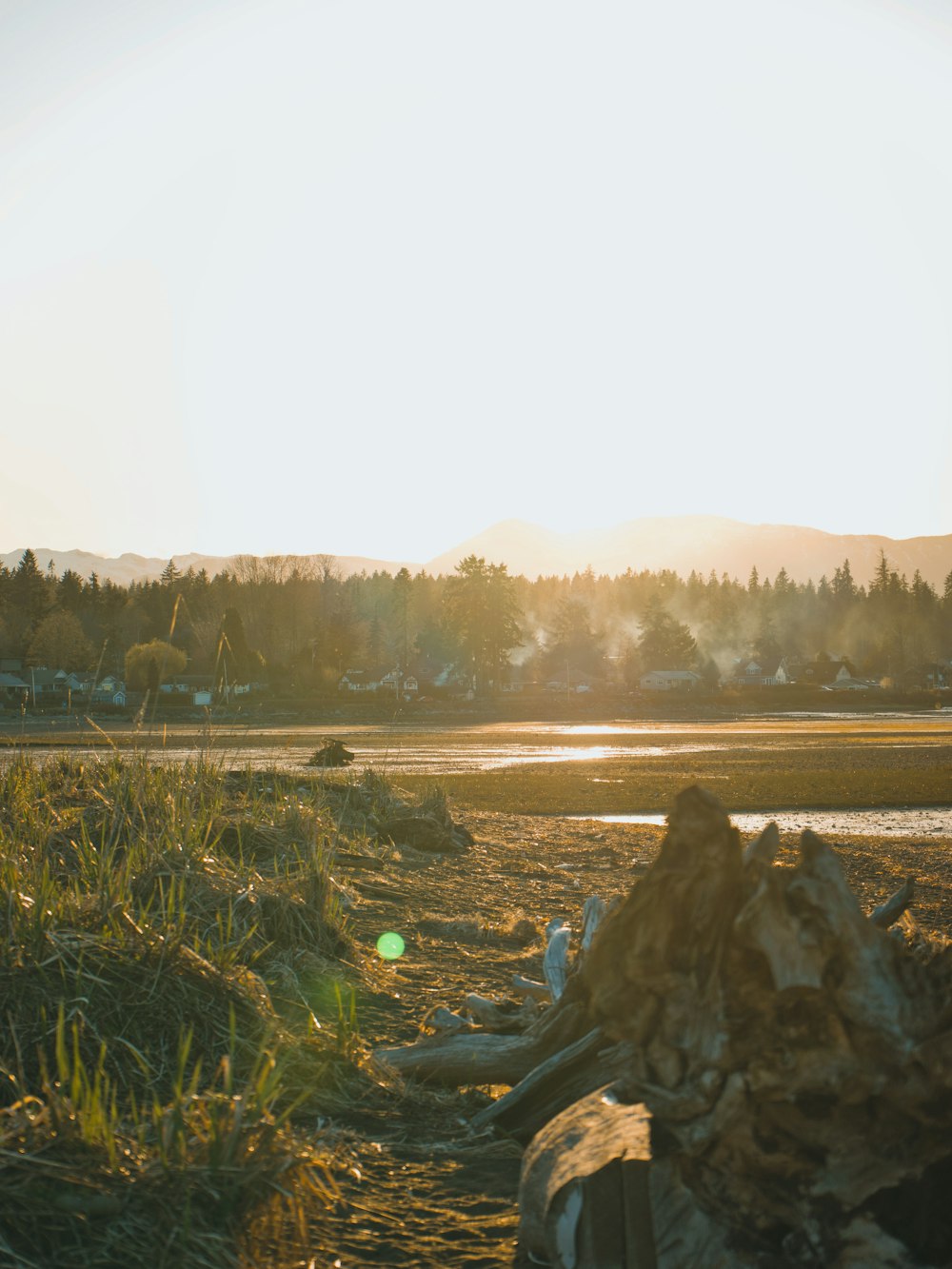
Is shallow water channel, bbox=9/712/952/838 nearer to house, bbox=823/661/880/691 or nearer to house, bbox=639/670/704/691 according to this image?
house, bbox=639/670/704/691

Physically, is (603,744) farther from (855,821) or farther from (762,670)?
(762,670)

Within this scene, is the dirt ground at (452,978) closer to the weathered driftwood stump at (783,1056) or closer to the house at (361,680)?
the weathered driftwood stump at (783,1056)

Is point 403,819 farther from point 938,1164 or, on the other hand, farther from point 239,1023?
point 938,1164

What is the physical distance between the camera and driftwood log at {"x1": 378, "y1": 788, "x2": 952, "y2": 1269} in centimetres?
278

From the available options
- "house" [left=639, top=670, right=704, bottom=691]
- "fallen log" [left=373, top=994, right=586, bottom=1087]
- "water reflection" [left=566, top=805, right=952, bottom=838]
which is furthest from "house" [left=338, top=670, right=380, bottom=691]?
"fallen log" [left=373, top=994, right=586, bottom=1087]

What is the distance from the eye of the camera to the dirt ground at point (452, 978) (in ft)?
11.5

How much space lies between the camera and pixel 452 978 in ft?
21.9

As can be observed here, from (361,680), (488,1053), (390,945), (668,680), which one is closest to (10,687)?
(361,680)

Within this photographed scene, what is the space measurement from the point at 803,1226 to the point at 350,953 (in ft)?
13.1

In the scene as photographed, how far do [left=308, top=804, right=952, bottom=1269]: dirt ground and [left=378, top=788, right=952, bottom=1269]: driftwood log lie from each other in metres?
0.67

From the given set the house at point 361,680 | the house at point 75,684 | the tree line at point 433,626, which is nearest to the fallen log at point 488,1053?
the house at point 75,684

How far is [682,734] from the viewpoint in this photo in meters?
50.6

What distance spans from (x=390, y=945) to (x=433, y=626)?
467 feet

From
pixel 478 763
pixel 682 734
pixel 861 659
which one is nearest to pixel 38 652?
pixel 682 734
